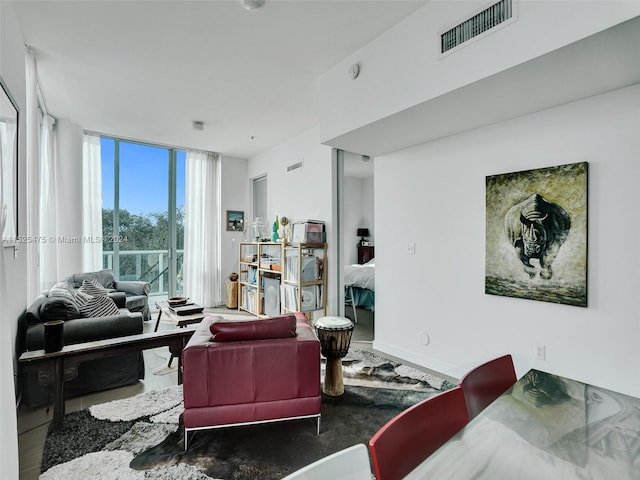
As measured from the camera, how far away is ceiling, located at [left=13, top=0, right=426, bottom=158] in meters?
2.33

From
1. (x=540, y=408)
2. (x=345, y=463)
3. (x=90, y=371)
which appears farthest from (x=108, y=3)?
(x=540, y=408)

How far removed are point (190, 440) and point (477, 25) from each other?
3.04m

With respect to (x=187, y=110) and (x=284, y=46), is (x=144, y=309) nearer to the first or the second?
(x=187, y=110)

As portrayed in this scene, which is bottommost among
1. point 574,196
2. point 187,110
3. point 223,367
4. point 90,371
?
point 90,371

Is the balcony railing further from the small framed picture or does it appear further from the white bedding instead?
the white bedding

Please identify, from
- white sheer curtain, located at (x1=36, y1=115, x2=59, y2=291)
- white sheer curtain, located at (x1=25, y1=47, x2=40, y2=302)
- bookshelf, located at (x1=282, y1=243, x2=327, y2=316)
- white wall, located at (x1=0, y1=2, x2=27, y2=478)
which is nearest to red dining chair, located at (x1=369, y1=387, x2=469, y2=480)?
white wall, located at (x1=0, y1=2, x2=27, y2=478)

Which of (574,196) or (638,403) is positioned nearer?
(638,403)

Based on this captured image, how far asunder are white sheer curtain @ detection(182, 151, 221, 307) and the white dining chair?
5622 millimetres

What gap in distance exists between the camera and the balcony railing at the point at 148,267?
542 cm

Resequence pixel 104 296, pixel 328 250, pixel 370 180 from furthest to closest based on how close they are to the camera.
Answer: pixel 370 180 → pixel 328 250 → pixel 104 296

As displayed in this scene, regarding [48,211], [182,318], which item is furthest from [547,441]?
[48,211]

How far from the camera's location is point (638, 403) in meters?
1.18

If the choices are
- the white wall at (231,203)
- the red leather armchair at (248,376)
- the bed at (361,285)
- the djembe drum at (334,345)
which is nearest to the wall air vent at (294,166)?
the white wall at (231,203)

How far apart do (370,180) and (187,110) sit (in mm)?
3454
